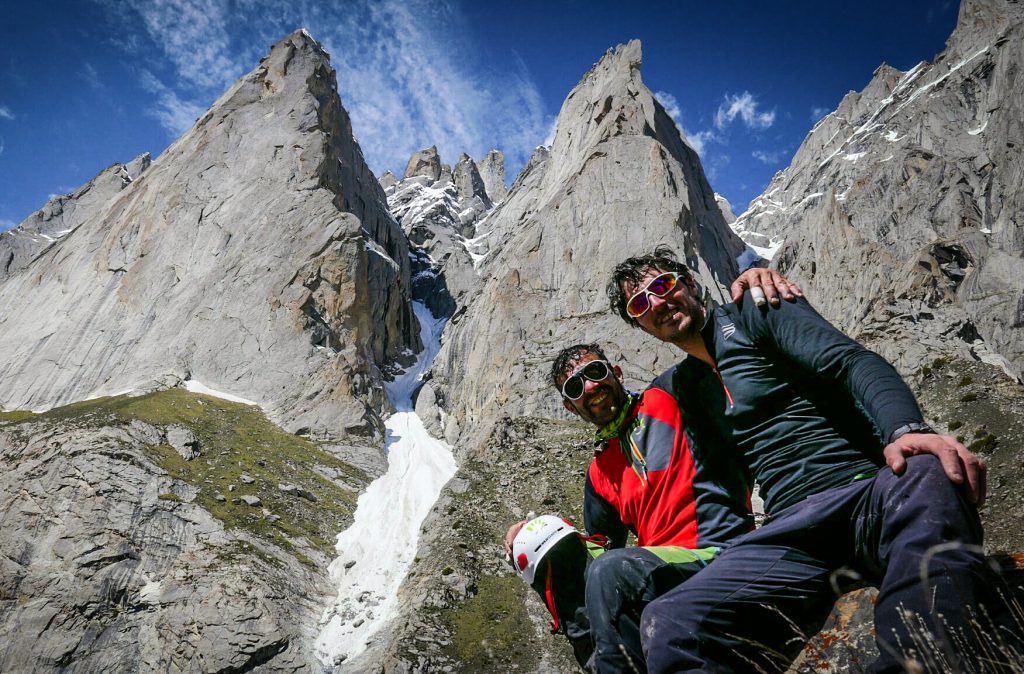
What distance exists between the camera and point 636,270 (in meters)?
4.06

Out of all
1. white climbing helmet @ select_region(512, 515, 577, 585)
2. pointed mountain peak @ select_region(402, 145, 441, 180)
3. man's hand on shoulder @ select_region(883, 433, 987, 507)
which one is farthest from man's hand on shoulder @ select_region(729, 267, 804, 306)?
pointed mountain peak @ select_region(402, 145, 441, 180)

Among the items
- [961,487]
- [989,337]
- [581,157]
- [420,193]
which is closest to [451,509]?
[961,487]

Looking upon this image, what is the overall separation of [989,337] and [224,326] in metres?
74.2

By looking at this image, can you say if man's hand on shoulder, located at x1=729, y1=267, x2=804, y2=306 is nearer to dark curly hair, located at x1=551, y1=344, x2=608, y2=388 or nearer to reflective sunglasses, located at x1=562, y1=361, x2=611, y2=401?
reflective sunglasses, located at x1=562, y1=361, x2=611, y2=401

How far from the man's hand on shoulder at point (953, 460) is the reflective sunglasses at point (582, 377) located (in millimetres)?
2203

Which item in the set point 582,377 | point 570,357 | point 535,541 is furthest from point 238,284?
point 535,541

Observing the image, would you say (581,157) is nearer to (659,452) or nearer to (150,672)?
(150,672)

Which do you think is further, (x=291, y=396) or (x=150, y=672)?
(x=291, y=396)

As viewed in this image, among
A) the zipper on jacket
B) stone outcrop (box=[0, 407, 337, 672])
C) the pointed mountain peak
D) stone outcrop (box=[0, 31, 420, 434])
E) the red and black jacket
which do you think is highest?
the pointed mountain peak

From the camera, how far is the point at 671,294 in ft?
12.1

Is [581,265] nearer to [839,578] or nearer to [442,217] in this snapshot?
[839,578]

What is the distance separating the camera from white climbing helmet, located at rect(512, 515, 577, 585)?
400 centimetres

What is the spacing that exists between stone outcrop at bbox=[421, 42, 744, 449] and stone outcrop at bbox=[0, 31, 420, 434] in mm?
13440

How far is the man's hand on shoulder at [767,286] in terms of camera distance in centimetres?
302
